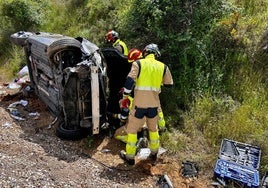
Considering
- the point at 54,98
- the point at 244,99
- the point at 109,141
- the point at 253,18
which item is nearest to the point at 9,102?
the point at 54,98

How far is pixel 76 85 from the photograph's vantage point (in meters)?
5.52

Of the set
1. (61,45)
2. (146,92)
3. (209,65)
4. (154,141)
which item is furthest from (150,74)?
(209,65)

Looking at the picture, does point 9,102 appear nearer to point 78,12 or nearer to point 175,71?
point 175,71

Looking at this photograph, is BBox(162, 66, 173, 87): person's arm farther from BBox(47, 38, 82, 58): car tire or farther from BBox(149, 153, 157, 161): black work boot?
BBox(47, 38, 82, 58): car tire

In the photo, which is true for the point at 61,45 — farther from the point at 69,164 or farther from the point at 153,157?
the point at 153,157

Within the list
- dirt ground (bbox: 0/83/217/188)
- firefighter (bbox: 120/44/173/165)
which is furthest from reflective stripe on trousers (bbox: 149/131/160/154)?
dirt ground (bbox: 0/83/217/188)

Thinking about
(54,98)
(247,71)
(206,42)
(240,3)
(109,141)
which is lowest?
(109,141)

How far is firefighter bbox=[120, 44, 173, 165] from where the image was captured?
4.85 m

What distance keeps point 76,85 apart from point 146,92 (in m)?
1.24

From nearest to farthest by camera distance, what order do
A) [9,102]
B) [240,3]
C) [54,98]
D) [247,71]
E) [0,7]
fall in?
[54,98]
[247,71]
[9,102]
[240,3]
[0,7]

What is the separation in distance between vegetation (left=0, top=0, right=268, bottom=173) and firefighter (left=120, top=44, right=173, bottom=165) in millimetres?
709

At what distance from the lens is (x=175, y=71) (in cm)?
704

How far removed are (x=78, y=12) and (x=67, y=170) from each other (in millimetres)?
7497

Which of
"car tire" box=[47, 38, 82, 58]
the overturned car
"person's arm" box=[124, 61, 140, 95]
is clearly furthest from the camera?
"car tire" box=[47, 38, 82, 58]
